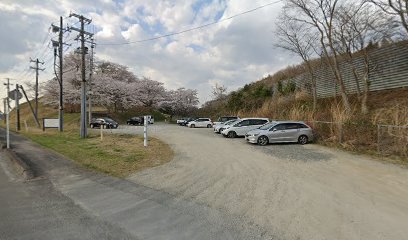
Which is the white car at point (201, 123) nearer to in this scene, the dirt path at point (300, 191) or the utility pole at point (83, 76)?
the utility pole at point (83, 76)

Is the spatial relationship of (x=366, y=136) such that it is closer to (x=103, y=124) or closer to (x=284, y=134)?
(x=284, y=134)

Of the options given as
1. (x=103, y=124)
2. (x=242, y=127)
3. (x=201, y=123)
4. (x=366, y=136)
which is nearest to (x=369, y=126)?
(x=366, y=136)

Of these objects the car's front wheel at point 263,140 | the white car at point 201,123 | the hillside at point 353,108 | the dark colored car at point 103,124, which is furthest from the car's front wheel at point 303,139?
the dark colored car at point 103,124

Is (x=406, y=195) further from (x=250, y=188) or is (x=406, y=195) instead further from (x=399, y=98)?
(x=399, y=98)

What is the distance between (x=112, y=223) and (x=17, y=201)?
2952mm

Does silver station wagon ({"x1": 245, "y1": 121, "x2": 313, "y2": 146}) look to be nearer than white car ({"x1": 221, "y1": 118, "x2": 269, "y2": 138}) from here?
Yes

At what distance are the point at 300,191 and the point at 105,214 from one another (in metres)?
4.75

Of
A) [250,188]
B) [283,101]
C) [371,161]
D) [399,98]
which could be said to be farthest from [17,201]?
[283,101]

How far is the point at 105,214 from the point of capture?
5.93 meters

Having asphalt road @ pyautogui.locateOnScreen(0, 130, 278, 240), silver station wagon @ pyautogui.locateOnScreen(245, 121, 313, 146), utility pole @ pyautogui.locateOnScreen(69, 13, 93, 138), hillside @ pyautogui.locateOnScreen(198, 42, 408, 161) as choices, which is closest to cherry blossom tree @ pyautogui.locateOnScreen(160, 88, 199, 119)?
hillside @ pyautogui.locateOnScreen(198, 42, 408, 161)

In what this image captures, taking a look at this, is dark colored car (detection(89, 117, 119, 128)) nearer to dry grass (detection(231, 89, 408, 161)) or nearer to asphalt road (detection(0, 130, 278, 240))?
dry grass (detection(231, 89, 408, 161))

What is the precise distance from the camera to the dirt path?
5441mm

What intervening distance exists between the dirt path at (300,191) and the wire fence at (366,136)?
161cm

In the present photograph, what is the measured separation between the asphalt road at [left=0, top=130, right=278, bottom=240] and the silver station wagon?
39.4 feet
